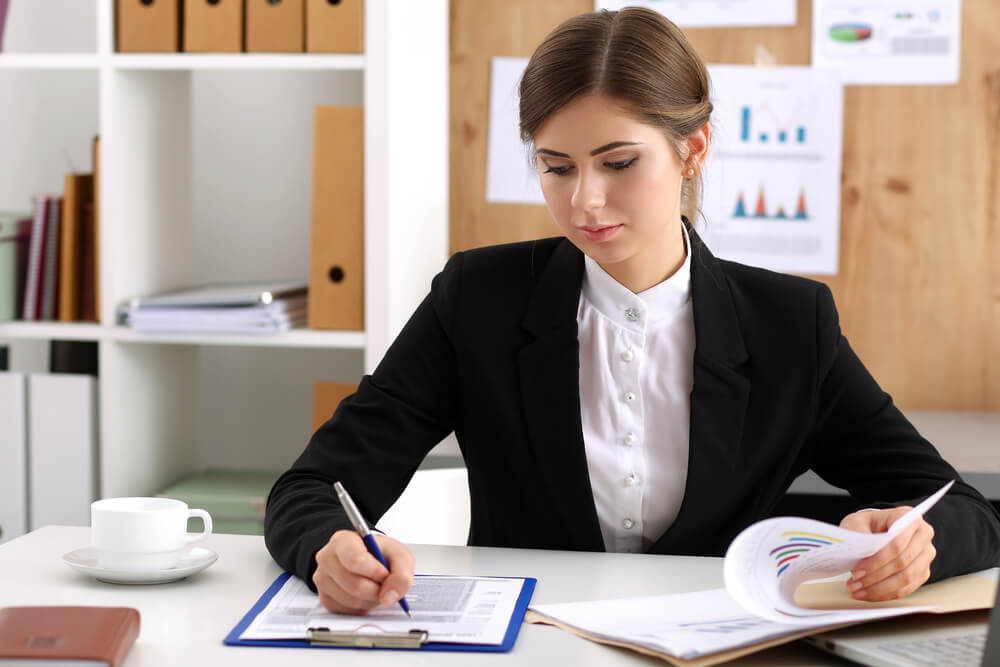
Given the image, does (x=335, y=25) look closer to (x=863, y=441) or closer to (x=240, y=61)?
(x=240, y=61)

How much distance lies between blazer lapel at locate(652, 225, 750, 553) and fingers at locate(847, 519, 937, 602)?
258 mm

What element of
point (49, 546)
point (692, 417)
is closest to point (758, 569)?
point (692, 417)

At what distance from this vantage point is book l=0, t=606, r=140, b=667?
0.75 meters

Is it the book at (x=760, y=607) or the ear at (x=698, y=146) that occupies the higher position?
the ear at (x=698, y=146)

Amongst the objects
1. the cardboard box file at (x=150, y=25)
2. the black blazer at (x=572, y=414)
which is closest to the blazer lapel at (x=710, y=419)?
the black blazer at (x=572, y=414)

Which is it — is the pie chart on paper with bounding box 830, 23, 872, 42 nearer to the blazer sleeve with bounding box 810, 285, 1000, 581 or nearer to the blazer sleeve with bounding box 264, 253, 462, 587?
the blazer sleeve with bounding box 810, 285, 1000, 581

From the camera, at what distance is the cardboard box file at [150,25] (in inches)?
75.5

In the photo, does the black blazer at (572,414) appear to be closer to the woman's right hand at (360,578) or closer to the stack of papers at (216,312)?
the woman's right hand at (360,578)

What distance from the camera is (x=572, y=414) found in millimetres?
1209

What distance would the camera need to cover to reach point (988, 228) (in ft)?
6.93

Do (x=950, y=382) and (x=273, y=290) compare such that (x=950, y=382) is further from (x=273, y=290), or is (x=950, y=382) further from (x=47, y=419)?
(x=47, y=419)

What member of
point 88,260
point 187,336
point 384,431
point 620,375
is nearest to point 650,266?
point 620,375

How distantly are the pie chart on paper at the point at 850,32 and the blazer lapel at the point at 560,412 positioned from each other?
3.77 feet

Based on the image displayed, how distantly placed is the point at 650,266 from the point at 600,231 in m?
0.15
